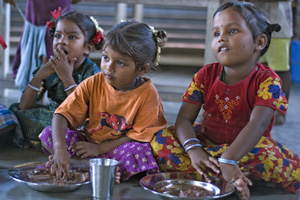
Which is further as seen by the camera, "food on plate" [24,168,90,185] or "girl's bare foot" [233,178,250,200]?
"food on plate" [24,168,90,185]

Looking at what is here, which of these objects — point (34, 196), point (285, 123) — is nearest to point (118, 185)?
point (34, 196)

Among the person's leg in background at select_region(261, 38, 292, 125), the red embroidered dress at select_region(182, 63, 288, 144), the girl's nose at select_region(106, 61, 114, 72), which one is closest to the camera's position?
the red embroidered dress at select_region(182, 63, 288, 144)

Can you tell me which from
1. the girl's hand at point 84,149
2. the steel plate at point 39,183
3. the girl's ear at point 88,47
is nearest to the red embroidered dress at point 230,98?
the girl's hand at point 84,149

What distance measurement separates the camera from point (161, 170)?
213 cm

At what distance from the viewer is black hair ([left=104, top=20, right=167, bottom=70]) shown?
6.95 ft

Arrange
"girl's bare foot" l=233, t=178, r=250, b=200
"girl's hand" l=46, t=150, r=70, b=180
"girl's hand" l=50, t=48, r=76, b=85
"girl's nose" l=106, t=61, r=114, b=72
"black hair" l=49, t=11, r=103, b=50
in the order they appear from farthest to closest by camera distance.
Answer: "black hair" l=49, t=11, r=103, b=50 → "girl's hand" l=50, t=48, r=76, b=85 → "girl's nose" l=106, t=61, r=114, b=72 → "girl's hand" l=46, t=150, r=70, b=180 → "girl's bare foot" l=233, t=178, r=250, b=200

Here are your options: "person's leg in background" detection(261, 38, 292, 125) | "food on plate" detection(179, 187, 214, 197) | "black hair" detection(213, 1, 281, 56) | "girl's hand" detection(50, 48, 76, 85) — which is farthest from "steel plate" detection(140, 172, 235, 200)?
"person's leg in background" detection(261, 38, 292, 125)

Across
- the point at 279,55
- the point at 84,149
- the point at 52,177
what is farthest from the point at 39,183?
the point at 279,55

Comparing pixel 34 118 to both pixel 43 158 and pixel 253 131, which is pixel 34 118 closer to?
pixel 43 158

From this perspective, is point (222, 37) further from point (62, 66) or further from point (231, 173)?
point (62, 66)

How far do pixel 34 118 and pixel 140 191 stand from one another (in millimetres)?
867

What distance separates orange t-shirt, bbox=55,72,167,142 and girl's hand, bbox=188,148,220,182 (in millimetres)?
259

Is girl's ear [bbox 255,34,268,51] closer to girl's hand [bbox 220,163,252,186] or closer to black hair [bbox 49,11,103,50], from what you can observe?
girl's hand [bbox 220,163,252,186]

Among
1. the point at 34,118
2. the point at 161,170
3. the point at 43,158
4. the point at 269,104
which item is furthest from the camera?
the point at 34,118
